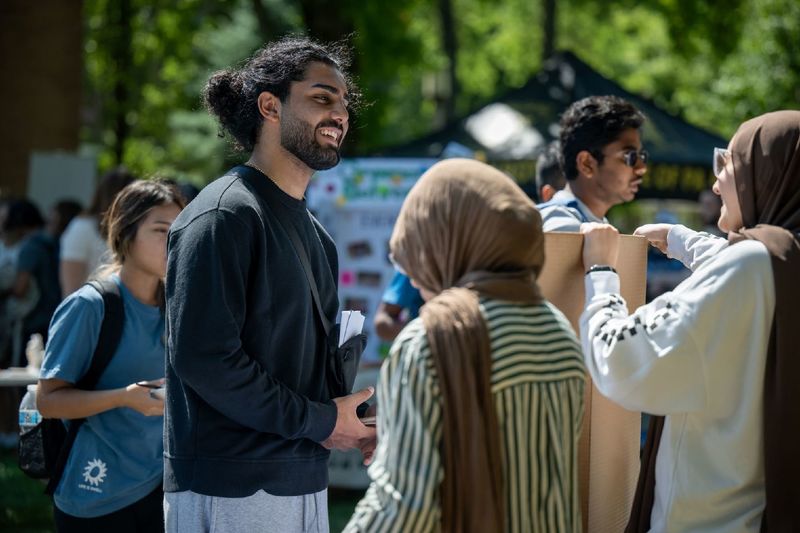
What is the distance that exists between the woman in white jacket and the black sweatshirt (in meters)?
0.84

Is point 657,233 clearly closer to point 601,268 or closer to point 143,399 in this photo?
point 601,268

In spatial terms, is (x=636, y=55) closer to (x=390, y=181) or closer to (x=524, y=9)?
(x=524, y=9)

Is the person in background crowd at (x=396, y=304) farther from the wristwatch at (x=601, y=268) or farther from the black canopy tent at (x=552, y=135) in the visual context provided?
the black canopy tent at (x=552, y=135)

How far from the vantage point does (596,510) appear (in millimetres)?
3127

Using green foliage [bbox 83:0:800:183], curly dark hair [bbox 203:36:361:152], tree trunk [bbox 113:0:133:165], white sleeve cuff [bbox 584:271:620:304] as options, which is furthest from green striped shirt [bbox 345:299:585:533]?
tree trunk [bbox 113:0:133:165]

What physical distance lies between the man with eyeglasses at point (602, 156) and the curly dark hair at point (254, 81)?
4.68 feet

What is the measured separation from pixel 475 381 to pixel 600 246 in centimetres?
77

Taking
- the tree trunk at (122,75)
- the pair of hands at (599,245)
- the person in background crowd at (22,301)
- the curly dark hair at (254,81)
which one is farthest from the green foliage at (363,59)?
the pair of hands at (599,245)

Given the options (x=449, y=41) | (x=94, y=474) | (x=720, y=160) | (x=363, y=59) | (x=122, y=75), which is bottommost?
(x=94, y=474)

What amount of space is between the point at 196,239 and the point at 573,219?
4.97ft

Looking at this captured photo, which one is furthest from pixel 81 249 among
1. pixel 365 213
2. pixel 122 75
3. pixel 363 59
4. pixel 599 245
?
pixel 122 75

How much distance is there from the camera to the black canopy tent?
1006 centimetres

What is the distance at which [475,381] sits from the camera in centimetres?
236

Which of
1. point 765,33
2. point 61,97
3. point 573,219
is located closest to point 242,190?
point 573,219
